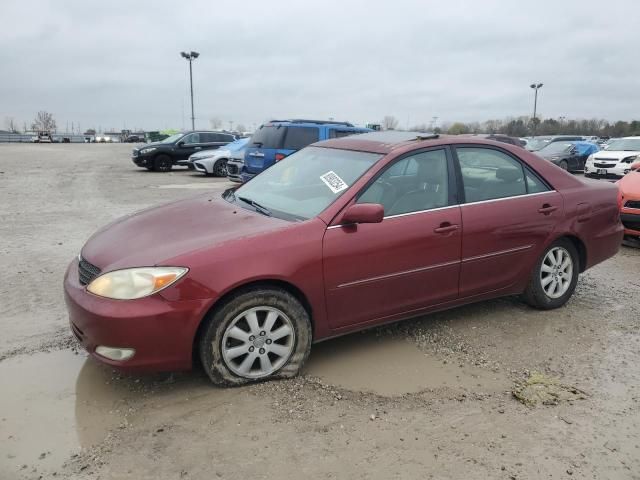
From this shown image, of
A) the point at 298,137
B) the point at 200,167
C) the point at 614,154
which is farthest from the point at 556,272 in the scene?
the point at 614,154

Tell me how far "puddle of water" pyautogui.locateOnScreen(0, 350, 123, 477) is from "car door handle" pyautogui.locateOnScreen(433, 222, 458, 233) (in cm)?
243

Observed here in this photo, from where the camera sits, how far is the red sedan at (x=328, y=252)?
10.2ft

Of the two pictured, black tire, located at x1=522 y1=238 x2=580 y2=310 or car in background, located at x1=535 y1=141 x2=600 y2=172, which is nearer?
black tire, located at x1=522 y1=238 x2=580 y2=310

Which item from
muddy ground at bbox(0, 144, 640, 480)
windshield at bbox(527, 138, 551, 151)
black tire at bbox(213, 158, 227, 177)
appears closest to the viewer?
muddy ground at bbox(0, 144, 640, 480)

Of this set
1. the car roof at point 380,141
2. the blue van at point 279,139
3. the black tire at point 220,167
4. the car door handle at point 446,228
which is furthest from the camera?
the black tire at point 220,167

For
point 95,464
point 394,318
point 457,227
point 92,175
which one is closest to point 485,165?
point 457,227

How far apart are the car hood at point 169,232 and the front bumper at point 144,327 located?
0.25 metres

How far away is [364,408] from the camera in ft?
10.4

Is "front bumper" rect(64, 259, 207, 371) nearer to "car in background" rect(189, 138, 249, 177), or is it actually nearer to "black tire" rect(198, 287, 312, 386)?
"black tire" rect(198, 287, 312, 386)

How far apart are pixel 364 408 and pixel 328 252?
991mm

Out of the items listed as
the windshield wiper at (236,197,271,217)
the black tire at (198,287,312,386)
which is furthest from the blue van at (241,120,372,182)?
the black tire at (198,287,312,386)

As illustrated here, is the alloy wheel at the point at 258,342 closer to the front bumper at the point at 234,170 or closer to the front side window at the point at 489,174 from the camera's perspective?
the front side window at the point at 489,174

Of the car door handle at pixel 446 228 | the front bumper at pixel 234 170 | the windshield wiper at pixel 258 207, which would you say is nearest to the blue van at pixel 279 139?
the front bumper at pixel 234 170

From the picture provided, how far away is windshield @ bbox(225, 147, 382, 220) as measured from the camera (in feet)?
12.4
